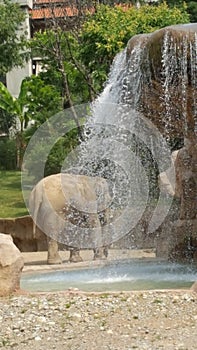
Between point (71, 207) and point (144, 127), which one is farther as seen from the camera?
point (71, 207)

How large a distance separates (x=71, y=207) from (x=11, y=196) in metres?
9.36

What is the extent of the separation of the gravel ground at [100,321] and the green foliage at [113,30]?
35.8ft

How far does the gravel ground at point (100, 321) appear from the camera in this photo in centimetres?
578

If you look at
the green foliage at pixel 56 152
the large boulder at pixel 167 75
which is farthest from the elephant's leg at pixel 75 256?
the green foliage at pixel 56 152

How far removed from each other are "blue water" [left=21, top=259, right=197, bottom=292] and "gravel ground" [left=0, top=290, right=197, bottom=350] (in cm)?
155

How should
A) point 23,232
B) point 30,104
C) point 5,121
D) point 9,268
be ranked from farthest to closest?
point 5,121 < point 30,104 < point 23,232 < point 9,268

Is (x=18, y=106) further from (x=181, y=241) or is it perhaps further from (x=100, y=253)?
(x=181, y=241)

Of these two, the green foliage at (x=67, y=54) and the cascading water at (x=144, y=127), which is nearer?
the cascading water at (x=144, y=127)

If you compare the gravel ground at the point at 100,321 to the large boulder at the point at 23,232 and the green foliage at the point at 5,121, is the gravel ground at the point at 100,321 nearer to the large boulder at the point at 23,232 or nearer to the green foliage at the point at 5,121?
the large boulder at the point at 23,232

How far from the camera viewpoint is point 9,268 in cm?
732

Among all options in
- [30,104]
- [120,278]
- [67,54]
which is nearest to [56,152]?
[67,54]

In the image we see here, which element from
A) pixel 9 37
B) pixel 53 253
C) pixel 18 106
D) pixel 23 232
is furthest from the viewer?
pixel 9 37

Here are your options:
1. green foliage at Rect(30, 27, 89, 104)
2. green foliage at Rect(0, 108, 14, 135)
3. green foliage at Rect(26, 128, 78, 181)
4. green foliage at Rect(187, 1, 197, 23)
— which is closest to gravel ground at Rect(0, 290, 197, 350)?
green foliage at Rect(26, 128, 78, 181)

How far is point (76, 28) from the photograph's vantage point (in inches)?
857
